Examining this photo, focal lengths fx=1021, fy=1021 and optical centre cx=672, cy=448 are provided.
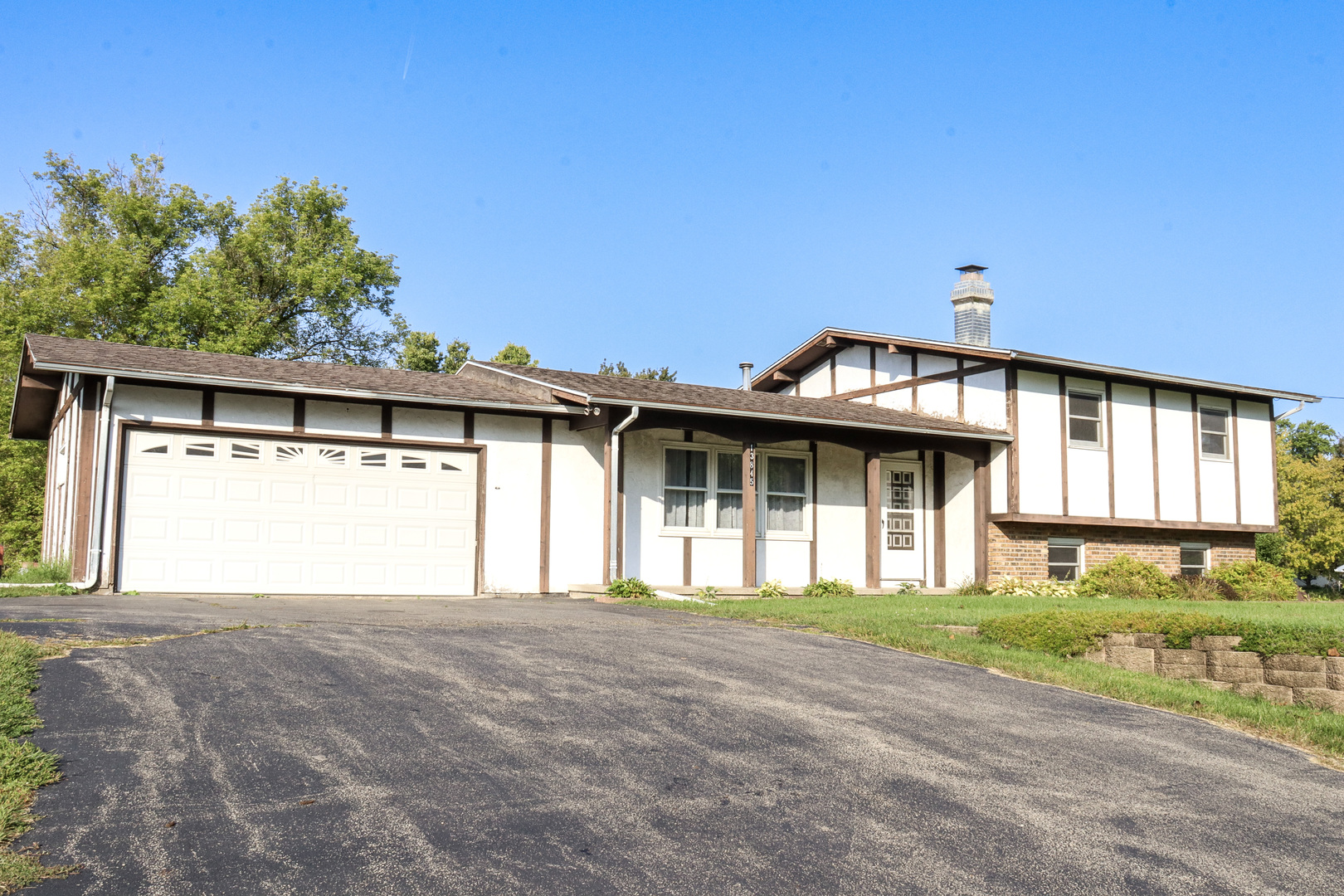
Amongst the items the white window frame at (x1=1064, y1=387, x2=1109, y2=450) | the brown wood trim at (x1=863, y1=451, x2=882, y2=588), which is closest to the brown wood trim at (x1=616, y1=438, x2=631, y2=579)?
the brown wood trim at (x1=863, y1=451, x2=882, y2=588)

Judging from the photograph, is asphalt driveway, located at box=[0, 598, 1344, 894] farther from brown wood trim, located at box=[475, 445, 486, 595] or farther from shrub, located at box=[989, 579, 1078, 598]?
shrub, located at box=[989, 579, 1078, 598]

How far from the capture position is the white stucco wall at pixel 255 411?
14891mm

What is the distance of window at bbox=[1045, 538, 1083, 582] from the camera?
20109 mm

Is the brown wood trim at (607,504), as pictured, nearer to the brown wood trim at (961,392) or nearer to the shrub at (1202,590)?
the brown wood trim at (961,392)

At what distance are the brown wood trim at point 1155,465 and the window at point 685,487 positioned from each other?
9387 mm

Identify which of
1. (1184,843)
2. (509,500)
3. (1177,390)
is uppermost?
(1177,390)

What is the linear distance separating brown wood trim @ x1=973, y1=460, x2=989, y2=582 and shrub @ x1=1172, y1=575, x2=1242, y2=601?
3429 mm

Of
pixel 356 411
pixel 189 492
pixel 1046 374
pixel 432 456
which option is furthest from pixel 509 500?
pixel 1046 374

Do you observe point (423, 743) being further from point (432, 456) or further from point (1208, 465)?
point (1208, 465)

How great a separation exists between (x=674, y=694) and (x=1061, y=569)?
602 inches

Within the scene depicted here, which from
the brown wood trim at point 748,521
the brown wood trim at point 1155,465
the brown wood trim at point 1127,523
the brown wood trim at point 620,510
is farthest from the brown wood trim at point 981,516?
the brown wood trim at point 620,510

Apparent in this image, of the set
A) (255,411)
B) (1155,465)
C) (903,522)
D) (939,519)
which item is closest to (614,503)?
(255,411)

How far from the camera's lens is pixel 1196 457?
21141mm

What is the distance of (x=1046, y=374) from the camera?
19.5 meters
